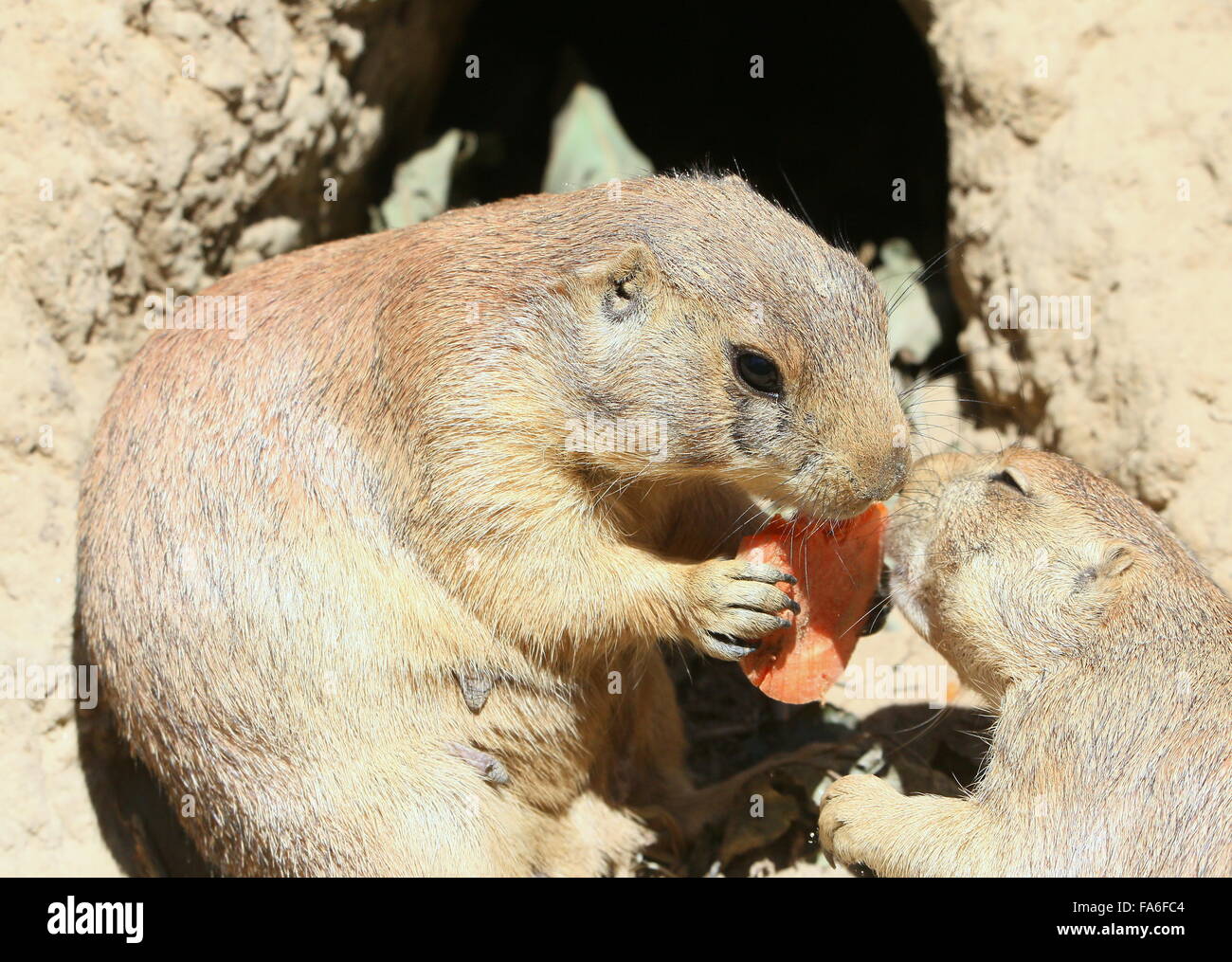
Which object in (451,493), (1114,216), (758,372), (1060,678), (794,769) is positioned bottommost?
(794,769)

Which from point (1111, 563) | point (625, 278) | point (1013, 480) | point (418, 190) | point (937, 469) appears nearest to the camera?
point (625, 278)

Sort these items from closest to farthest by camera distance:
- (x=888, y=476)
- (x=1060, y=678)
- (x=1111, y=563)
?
(x=888, y=476), (x=1060, y=678), (x=1111, y=563)

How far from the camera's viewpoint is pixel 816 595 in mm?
5086

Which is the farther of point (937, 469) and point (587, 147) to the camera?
point (587, 147)

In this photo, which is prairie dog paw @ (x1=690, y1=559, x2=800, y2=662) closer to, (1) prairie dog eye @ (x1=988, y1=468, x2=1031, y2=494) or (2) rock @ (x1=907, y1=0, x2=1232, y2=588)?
(1) prairie dog eye @ (x1=988, y1=468, x2=1031, y2=494)

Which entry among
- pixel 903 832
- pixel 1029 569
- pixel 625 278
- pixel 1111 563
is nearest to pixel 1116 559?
pixel 1111 563

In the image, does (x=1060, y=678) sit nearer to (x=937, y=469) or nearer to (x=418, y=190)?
(x=937, y=469)

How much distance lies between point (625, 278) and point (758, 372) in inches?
22.6

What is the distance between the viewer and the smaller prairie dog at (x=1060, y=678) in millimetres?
4352

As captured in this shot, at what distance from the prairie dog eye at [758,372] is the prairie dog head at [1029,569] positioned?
0.66 metres

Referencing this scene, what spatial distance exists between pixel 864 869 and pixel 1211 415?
2.48 meters

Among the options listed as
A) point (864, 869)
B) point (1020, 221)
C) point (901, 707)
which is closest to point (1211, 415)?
point (1020, 221)

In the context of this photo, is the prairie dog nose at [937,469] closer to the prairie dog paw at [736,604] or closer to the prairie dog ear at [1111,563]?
the prairie dog ear at [1111,563]

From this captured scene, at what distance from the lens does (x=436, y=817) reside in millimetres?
4715
